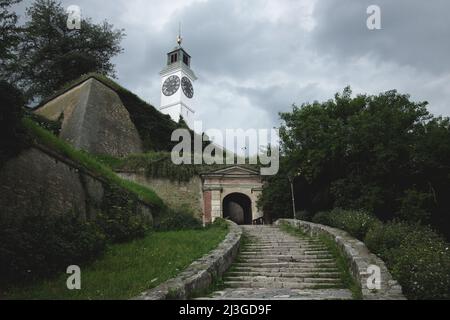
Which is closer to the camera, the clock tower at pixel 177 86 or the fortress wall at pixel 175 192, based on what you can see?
the fortress wall at pixel 175 192

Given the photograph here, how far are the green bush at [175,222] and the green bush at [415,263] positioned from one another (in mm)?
11072

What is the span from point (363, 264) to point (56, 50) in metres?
27.2

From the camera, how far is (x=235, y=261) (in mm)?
10648

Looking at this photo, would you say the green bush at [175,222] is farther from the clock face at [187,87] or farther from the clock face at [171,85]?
the clock face at [187,87]

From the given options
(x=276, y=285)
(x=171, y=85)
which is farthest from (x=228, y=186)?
(x=171, y=85)

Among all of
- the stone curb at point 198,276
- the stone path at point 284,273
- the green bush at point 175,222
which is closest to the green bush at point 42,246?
→ the stone curb at point 198,276

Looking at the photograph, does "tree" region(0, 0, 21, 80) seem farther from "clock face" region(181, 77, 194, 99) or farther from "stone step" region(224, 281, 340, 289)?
"clock face" region(181, 77, 194, 99)

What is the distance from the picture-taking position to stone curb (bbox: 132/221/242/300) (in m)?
6.04

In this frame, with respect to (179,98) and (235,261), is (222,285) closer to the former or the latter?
(235,261)

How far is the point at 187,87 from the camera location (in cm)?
5531

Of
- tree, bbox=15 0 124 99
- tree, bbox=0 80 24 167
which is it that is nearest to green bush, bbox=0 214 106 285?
tree, bbox=0 80 24 167

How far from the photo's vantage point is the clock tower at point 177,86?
173 ft
